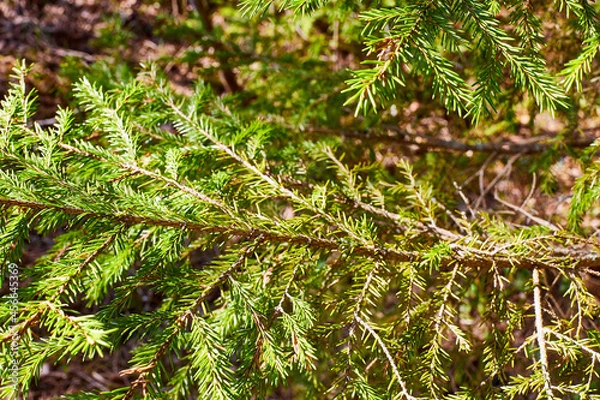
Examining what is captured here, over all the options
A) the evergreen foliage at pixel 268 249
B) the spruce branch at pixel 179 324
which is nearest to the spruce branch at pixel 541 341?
the evergreen foliage at pixel 268 249

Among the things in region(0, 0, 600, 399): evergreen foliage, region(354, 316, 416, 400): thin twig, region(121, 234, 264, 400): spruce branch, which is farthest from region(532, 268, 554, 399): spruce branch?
region(121, 234, 264, 400): spruce branch

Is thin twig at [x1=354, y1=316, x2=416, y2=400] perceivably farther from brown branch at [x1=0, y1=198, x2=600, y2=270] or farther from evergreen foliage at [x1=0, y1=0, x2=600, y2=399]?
brown branch at [x1=0, y1=198, x2=600, y2=270]

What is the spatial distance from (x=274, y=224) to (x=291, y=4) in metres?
0.60

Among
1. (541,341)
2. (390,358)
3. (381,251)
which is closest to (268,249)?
(381,251)

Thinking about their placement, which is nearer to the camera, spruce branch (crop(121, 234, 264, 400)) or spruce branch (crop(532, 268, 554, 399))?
spruce branch (crop(121, 234, 264, 400))

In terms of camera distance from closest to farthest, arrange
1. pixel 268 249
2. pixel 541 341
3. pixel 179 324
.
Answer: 1. pixel 179 324
2. pixel 541 341
3. pixel 268 249

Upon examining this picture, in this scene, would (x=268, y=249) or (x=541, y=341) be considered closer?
(x=541, y=341)

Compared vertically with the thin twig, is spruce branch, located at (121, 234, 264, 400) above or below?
above

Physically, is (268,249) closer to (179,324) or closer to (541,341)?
(179,324)

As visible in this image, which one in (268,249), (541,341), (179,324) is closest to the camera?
(179,324)

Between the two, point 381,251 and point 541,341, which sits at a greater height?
point 381,251

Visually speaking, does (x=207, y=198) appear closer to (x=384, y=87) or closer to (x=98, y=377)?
(x=384, y=87)

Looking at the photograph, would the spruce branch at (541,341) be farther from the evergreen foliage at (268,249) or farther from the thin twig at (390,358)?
the thin twig at (390,358)

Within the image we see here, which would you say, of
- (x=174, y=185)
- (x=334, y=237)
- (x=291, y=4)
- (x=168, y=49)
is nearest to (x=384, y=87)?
(x=291, y=4)
